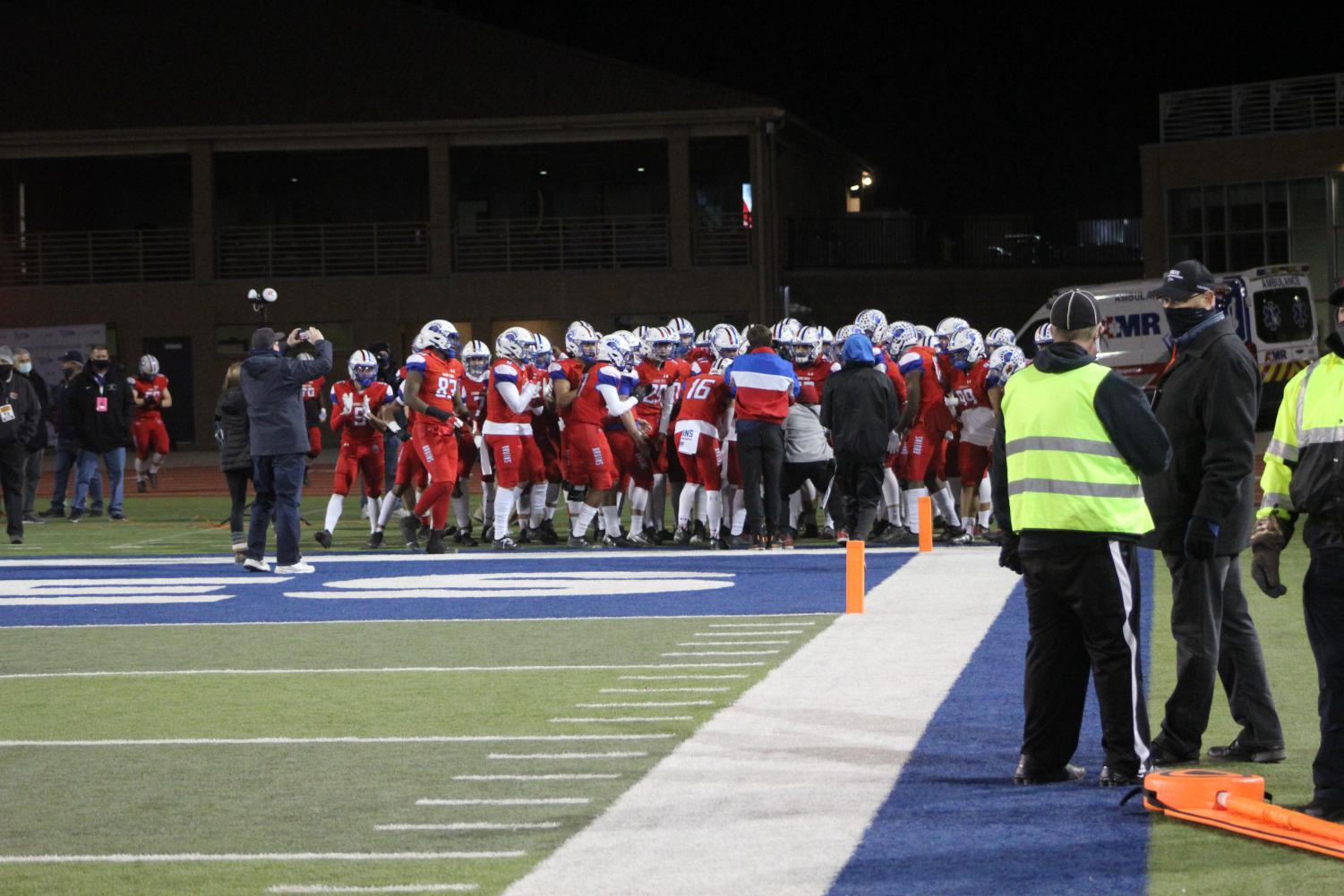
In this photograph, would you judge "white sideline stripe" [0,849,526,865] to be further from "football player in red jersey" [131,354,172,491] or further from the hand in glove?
"football player in red jersey" [131,354,172,491]

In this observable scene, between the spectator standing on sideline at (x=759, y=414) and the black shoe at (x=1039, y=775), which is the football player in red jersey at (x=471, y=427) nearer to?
the spectator standing on sideline at (x=759, y=414)

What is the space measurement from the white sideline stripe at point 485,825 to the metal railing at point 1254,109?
3488cm

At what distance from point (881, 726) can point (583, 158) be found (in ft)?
116

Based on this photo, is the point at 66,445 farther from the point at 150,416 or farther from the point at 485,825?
the point at 485,825

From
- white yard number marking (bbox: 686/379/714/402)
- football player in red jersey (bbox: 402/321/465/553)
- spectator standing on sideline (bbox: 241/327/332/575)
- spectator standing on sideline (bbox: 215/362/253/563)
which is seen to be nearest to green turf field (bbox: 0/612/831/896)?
spectator standing on sideline (bbox: 241/327/332/575)

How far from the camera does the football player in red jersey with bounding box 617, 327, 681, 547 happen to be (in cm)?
1720

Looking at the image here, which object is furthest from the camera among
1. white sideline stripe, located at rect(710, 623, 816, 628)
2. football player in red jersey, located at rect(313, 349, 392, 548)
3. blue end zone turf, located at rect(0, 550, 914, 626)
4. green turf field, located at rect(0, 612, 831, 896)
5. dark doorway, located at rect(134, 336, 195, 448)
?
dark doorway, located at rect(134, 336, 195, 448)

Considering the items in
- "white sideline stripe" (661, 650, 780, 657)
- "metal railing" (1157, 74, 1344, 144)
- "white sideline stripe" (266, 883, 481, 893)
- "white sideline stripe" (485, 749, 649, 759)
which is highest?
"metal railing" (1157, 74, 1344, 144)

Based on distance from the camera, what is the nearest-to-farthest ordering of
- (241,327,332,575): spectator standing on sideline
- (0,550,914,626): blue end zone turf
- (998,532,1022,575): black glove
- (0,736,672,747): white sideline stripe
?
(998,532,1022,575): black glove → (0,736,672,747): white sideline stripe → (0,550,914,626): blue end zone turf → (241,327,332,575): spectator standing on sideline

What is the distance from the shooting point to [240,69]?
4100 centimetres

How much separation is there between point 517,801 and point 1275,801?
2.59 m

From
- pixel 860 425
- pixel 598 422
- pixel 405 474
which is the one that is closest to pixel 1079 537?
pixel 860 425

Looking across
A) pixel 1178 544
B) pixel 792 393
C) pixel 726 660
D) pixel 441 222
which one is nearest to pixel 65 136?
pixel 441 222

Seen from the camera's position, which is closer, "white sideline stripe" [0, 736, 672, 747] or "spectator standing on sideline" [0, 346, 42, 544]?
"white sideline stripe" [0, 736, 672, 747]
